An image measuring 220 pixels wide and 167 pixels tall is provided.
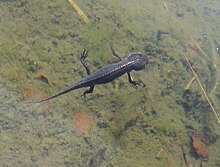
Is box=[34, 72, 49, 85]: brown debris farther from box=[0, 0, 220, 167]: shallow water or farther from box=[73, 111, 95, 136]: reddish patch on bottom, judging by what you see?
box=[73, 111, 95, 136]: reddish patch on bottom

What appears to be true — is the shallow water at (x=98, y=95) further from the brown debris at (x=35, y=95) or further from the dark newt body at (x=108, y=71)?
the dark newt body at (x=108, y=71)

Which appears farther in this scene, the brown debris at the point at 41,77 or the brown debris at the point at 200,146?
the brown debris at the point at 200,146

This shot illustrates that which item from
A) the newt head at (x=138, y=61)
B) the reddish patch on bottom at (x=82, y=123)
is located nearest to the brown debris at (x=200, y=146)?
the newt head at (x=138, y=61)

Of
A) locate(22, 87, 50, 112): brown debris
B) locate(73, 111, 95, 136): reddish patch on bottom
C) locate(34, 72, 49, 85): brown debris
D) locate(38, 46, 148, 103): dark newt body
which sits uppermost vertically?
locate(38, 46, 148, 103): dark newt body

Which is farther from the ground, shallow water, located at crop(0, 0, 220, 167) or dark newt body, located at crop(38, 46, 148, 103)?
dark newt body, located at crop(38, 46, 148, 103)

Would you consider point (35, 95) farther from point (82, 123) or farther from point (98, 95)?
point (98, 95)

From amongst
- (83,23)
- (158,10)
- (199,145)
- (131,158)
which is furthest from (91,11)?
(199,145)

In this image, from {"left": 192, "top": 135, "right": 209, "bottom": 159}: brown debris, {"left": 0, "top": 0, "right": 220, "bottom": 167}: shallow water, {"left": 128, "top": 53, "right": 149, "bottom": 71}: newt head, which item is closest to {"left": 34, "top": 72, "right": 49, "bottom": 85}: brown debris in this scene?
{"left": 0, "top": 0, "right": 220, "bottom": 167}: shallow water
